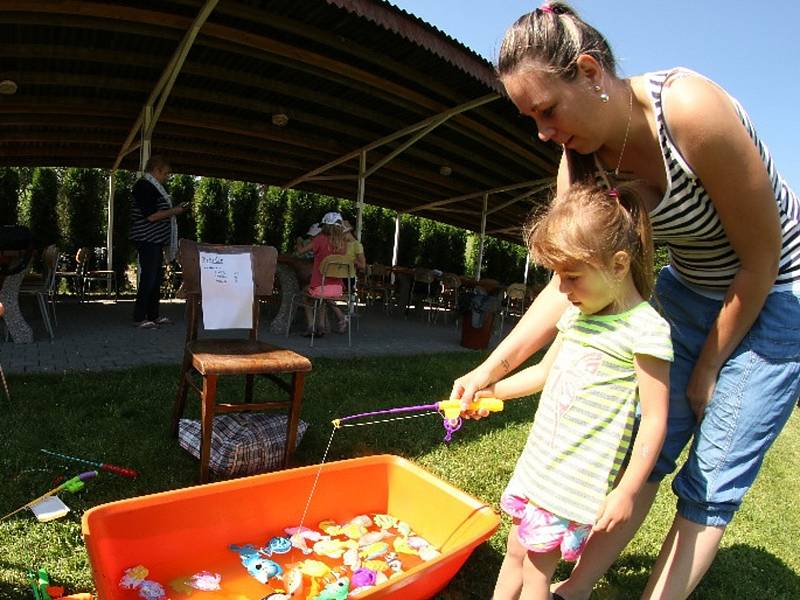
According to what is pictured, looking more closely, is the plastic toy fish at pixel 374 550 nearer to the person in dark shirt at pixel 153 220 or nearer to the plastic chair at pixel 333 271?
the plastic chair at pixel 333 271

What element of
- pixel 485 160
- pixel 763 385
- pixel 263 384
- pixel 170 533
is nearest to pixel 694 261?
pixel 763 385

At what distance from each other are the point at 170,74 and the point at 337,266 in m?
2.58

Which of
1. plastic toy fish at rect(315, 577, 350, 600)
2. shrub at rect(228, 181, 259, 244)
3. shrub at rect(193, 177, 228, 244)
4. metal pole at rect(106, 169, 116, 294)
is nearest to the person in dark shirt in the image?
metal pole at rect(106, 169, 116, 294)

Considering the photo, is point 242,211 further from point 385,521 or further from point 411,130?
point 385,521

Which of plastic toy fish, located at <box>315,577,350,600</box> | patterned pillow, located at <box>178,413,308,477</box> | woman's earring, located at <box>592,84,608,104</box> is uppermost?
woman's earring, located at <box>592,84,608,104</box>

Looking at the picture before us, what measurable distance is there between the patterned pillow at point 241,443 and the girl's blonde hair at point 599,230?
1.74 m

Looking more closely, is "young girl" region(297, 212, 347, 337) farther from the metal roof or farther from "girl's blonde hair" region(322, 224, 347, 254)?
the metal roof

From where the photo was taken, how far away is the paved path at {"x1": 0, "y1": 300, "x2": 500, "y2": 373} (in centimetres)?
444

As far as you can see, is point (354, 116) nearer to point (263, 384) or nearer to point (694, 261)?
point (263, 384)

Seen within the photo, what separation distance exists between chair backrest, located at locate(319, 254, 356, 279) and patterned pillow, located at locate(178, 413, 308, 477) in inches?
131

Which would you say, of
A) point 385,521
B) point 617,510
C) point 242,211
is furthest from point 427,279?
point 617,510

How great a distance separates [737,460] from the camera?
1.34 m

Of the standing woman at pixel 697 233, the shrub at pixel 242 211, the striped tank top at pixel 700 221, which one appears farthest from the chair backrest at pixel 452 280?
the striped tank top at pixel 700 221

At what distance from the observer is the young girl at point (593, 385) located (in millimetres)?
1321
